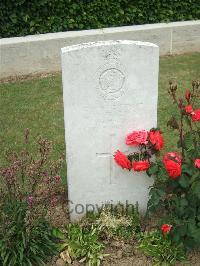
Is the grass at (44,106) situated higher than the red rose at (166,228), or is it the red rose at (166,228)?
the grass at (44,106)

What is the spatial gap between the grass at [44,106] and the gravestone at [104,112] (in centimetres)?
146

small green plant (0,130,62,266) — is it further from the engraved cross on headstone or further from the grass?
the grass

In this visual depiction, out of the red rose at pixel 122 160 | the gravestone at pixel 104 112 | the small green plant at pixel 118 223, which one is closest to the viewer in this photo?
the gravestone at pixel 104 112

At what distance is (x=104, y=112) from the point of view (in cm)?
396

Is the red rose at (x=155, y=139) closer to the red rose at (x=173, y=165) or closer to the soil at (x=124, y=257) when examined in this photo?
the red rose at (x=173, y=165)

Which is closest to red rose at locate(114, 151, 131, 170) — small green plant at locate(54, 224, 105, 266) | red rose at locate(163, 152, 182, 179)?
red rose at locate(163, 152, 182, 179)

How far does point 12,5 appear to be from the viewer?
758 cm

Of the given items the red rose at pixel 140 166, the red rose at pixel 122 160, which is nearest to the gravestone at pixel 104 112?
the red rose at pixel 122 160

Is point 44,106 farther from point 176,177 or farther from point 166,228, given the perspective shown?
point 166,228

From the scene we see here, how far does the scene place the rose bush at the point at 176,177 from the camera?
3.77 metres

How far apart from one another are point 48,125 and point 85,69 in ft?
8.36

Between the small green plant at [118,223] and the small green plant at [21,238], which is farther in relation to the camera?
the small green plant at [118,223]

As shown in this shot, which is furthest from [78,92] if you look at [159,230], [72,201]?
[159,230]

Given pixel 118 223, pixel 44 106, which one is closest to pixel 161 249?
pixel 118 223
